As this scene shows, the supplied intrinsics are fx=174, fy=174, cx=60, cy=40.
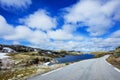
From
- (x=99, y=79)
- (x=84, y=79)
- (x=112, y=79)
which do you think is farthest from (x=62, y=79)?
(x=112, y=79)

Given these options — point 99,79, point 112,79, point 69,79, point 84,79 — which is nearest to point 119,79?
point 112,79

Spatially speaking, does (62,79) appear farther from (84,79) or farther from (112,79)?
(112,79)

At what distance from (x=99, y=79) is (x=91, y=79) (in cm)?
59

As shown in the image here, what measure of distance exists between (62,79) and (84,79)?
5.07 ft

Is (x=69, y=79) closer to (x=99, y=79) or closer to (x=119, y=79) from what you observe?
(x=99, y=79)

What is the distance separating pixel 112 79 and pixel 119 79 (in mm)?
443

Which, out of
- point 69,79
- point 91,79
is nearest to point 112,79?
point 91,79

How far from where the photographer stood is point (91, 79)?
1188 centimetres

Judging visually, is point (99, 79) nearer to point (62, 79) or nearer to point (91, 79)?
point (91, 79)

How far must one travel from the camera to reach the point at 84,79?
11.9m

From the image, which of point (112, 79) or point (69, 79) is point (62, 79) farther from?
point (112, 79)

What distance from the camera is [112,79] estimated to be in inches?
457

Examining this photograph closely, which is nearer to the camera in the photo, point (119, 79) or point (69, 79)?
point (119, 79)

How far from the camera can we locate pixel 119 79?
37.6 feet
